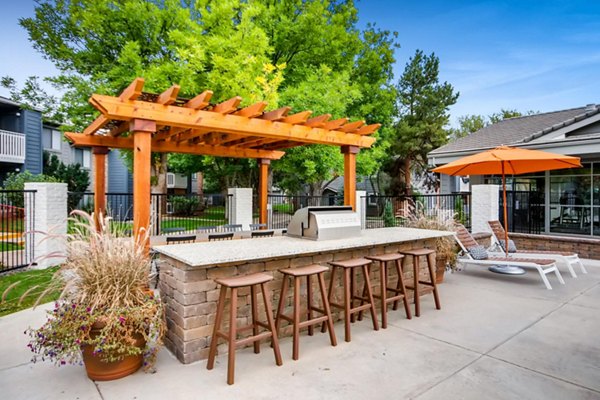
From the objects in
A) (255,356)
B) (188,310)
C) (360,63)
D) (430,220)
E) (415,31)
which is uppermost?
(415,31)

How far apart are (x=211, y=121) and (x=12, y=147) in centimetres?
1433

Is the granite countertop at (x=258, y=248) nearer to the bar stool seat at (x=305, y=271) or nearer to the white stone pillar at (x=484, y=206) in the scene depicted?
the bar stool seat at (x=305, y=271)

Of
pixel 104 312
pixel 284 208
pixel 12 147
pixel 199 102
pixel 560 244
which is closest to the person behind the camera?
pixel 104 312

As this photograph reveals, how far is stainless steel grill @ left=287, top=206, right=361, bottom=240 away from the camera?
4324 millimetres

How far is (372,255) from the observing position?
4672 mm

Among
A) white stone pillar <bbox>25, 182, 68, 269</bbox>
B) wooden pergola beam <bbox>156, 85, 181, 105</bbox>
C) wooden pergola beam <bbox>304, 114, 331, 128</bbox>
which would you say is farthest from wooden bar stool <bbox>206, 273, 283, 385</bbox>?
white stone pillar <bbox>25, 182, 68, 269</bbox>

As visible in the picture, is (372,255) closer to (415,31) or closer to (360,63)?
(360,63)

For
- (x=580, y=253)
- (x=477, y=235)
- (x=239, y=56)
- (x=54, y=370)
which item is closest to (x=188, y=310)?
(x=54, y=370)

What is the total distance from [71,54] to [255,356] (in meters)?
11.4

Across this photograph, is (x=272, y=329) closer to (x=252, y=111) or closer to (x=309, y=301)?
(x=309, y=301)

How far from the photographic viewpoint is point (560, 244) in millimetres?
8891

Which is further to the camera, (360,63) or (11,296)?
(360,63)

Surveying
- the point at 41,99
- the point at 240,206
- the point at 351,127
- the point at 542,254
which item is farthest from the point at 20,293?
the point at 542,254

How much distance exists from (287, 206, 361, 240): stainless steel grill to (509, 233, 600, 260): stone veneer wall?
6.97 m
